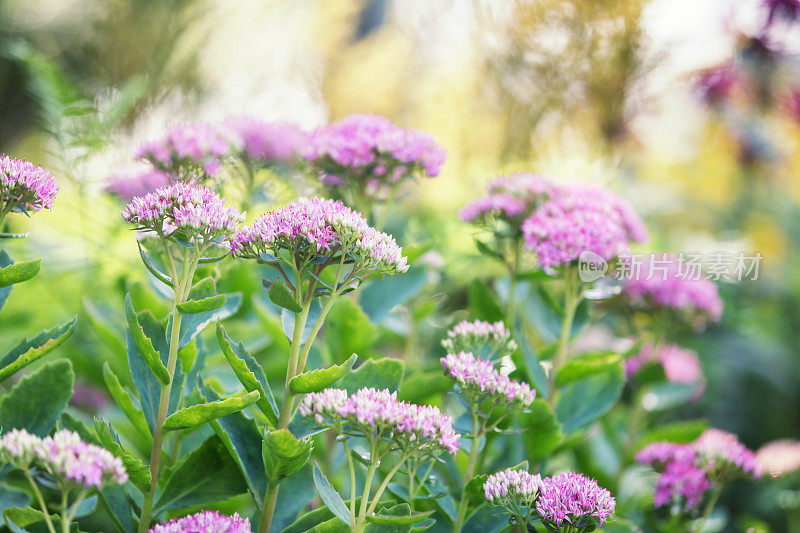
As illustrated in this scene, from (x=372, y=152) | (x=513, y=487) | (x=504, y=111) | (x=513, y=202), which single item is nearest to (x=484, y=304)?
(x=513, y=202)

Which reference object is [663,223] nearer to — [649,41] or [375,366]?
[649,41]

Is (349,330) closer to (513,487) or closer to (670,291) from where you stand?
(513,487)

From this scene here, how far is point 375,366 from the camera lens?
0.65m

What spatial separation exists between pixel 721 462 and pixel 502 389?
16.1 inches

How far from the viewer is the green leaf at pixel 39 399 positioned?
61 centimetres

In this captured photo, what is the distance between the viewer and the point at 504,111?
8.66 feet

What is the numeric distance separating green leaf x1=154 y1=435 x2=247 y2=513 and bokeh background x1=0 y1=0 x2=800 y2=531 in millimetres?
613

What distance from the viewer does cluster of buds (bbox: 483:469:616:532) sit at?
0.56 m

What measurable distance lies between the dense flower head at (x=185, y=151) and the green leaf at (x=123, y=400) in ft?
0.97

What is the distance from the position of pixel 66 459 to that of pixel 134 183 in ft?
2.24

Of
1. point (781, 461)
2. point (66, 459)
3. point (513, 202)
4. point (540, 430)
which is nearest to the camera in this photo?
point (66, 459)

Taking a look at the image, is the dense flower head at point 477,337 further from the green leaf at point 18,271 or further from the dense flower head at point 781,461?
the dense flower head at point 781,461

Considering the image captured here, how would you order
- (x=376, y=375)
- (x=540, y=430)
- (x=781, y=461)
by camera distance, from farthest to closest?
1. (x=781, y=461)
2. (x=540, y=430)
3. (x=376, y=375)

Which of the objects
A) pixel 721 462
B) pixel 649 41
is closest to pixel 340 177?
pixel 721 462
